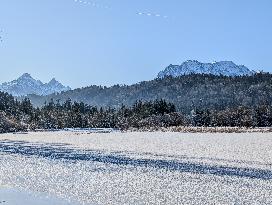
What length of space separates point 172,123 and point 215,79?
127 meters

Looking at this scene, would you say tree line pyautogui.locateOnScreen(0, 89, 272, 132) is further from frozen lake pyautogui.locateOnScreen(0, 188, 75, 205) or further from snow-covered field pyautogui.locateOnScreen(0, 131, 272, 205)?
frozen lake pyautogui.locateOnScreen(0, 188, 75, 205)

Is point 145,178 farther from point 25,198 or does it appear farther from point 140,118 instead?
point 140,118

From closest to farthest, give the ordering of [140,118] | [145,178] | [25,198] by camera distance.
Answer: [25,198] < [145,178] < [140,118]

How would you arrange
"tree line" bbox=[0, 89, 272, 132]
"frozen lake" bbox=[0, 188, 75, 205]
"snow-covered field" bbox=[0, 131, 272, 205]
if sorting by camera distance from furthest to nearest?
"tree line" bbox=[0, 89, 272, 132] → "snow-covered field" bbox=[0, 131, 272, 205] → "frozen lake" bbox=[0, 188, 75, 205]

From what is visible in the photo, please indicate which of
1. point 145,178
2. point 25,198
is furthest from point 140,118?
point 25,198

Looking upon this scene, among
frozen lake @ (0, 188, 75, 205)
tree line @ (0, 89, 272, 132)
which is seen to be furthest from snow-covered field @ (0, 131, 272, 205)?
tree line @ (0, 89, 272, 132)

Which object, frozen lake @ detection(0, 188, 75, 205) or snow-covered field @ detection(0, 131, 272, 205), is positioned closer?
frozen lake @ detection(0, 188, 75, 205)

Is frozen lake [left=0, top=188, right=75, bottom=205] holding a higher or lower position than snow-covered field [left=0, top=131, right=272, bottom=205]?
lower

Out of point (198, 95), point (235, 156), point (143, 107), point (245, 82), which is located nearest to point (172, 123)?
point (143, 107)

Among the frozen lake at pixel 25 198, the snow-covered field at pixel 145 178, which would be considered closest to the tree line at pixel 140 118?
the snow-covered field at pixel 145 178

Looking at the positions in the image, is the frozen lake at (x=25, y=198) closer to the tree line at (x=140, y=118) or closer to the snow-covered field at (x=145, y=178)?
the snow-covered field at (x=145, y=178)

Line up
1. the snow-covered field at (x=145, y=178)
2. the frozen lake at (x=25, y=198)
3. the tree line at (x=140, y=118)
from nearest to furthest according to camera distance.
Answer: the frozen lake at (x=25, y=198)
the snow-covered field at (x=145, y=178)
the tree line at (x=140, y=118)

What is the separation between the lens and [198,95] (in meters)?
178

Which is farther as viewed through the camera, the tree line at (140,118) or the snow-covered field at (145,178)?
the tree line at (140,118)
